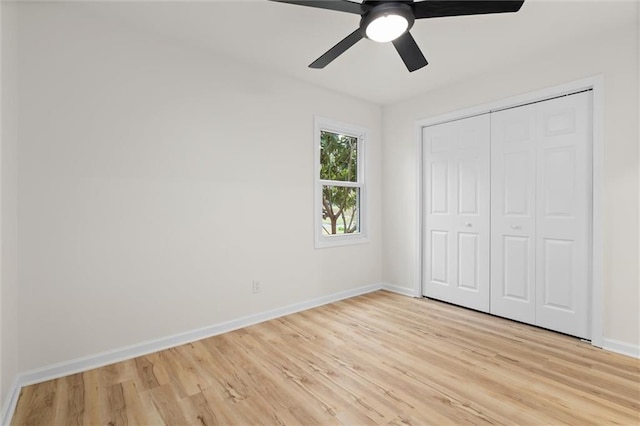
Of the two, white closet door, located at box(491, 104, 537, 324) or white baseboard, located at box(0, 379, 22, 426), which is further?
white closet door, located at box(491, 104, 537, 324)

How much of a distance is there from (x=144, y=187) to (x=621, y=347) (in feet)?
13.1

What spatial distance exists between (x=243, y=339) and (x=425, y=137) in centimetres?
311

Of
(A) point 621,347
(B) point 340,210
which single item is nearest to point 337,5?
(B) point 340,210

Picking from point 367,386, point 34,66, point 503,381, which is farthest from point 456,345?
point 34,66

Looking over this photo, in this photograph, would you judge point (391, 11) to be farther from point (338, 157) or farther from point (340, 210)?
point (340, 210)

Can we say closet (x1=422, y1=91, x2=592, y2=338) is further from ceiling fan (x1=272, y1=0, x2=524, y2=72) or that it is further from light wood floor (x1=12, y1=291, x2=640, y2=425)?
ceiling fan (x1=272, y1=0, x2=524, y2=72)

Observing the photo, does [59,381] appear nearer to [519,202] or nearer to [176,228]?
[176,228]

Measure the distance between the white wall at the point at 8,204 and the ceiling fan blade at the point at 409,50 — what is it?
7.63 ft

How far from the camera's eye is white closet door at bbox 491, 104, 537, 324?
2.95m

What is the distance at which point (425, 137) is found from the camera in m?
3.86

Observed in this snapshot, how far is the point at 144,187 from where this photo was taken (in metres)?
2.46

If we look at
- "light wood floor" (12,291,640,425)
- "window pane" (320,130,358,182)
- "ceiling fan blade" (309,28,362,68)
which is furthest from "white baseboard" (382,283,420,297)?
"ceiling fan blade" (309,28,362,68)

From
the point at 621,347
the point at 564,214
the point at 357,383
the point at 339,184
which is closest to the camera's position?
the point at 357,383

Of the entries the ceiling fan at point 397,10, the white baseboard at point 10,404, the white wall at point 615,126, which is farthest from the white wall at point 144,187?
the white wall at point 615,126
